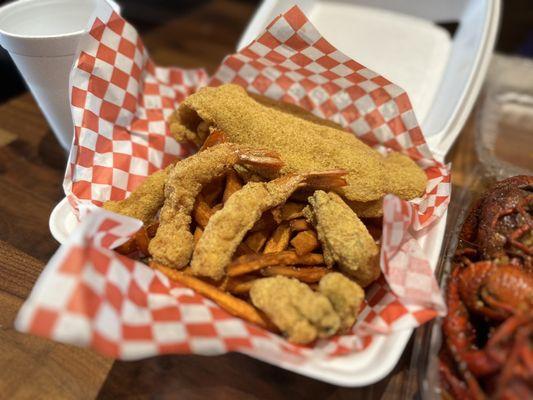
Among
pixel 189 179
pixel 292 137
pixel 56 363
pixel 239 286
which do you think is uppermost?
pixel 292 137

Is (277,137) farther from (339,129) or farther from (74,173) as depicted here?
(74,173)

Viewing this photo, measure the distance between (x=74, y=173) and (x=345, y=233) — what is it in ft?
3.61

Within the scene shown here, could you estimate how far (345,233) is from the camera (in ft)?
4.76

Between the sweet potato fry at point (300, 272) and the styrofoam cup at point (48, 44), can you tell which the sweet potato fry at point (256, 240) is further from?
the styrofoam cup at point (48, 44)

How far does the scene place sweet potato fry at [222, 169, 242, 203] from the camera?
1639 millimetres

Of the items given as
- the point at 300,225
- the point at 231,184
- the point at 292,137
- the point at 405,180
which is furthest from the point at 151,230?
the point at 405,180

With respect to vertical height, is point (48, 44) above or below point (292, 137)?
above

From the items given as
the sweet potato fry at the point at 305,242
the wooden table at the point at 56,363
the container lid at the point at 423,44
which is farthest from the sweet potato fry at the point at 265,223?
the container lid at the point at 423,44

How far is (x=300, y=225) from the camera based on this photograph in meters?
1.59

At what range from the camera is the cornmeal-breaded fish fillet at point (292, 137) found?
1.68m

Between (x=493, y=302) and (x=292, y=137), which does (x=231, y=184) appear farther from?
(x=493, y=302)

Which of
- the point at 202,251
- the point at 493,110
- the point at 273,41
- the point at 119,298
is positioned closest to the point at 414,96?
the point at 493,110

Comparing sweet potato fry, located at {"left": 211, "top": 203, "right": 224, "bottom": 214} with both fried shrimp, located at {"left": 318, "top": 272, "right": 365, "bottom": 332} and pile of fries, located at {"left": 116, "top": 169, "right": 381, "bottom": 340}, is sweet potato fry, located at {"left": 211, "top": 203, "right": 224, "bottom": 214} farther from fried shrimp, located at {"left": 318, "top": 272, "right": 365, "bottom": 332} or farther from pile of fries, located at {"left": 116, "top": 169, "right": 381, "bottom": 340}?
fried shrimp, located at {"left": 318, "top": 272, "right": 365, "bottom": 332}

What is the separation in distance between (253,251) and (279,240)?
108mm
